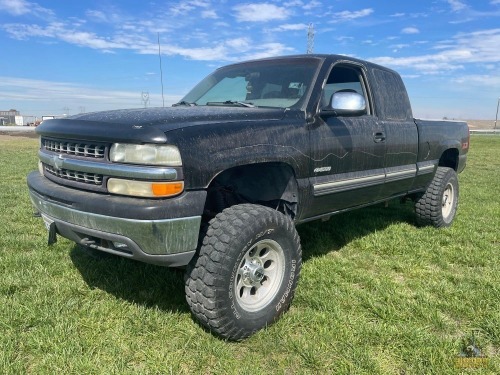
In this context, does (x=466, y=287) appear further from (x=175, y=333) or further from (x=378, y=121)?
(x=175, y=333)

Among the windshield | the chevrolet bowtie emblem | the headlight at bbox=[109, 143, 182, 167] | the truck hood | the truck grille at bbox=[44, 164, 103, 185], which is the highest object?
the windshield

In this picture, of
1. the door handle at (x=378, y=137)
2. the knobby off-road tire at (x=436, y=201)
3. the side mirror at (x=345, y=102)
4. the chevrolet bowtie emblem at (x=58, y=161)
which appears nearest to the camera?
the chevrolet bowtie emblem at (x=58, y=161)

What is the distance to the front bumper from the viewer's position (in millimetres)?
2358

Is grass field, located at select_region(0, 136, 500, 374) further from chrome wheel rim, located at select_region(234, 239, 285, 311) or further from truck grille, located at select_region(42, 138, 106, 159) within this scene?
truck grille, located at select_region(42, 138, 106, 159)

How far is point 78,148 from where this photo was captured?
2.75 meters

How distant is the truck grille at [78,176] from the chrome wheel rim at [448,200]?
15.5 ft

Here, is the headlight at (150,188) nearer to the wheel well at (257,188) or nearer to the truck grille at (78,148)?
the truck grille at (78,148)

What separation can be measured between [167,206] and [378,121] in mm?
2667

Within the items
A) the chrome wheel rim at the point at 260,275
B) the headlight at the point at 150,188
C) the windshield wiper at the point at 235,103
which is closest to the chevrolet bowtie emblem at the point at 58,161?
the headlight at the point at 150,188

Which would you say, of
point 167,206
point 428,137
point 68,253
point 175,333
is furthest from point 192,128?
point 428,137

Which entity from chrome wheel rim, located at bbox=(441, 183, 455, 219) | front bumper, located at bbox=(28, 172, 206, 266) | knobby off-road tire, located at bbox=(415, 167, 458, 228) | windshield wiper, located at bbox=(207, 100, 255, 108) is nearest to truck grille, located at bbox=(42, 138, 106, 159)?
front bumper, located at bbox=(28, 172, 206, 266)

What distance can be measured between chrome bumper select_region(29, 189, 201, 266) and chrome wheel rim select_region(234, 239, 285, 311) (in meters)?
0.45

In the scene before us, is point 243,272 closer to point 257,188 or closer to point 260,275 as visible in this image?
point 260,275

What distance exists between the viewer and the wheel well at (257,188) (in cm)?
301
